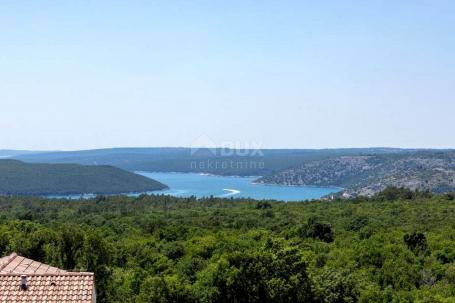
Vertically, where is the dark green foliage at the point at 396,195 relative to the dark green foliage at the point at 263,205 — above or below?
above

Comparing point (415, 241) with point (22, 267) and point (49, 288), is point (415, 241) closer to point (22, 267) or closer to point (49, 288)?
point (22, 267)

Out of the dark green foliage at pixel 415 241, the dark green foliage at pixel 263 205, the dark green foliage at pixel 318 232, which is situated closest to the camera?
the dark green foliage at pixel 415 241

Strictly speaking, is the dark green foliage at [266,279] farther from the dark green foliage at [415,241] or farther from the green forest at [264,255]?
the dark green foliage at [415,241]

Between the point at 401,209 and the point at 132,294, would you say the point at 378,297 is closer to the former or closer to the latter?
the point at 132,294

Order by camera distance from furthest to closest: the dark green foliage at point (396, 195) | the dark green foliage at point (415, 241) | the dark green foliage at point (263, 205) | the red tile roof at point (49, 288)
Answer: the dark green foliage at point (396, 195)
the dark green foliage at point (263, 205)
the dark green foliage at point (415, 241)
the red tile roof at point (49, 288)

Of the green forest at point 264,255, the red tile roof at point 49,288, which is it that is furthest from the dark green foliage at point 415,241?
the red tile roof at point 49,288

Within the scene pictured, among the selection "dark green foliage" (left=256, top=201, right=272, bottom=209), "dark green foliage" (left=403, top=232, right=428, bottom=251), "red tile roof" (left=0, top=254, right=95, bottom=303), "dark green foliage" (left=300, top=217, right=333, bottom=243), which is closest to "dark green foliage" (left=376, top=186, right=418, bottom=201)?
"dark green foliage" (left=256, top=201, right=272, bottom=209)

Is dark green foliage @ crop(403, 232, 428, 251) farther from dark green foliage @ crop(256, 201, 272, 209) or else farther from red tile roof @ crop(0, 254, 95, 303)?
dark green foliage @ crop(256, 201, 272, 209)

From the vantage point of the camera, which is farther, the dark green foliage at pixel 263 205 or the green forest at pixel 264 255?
the dark green foliage at pixel 263 205

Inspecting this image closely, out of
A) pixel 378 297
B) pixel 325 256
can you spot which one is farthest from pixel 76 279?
pixel 325 256
